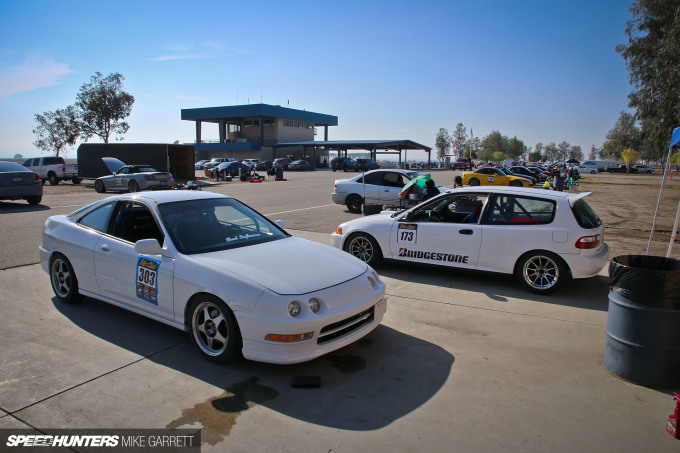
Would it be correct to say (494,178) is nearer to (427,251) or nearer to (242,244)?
(427,251)

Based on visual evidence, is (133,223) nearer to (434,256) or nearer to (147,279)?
(147,279)

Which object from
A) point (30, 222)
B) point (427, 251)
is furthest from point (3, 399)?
point (30, 222)

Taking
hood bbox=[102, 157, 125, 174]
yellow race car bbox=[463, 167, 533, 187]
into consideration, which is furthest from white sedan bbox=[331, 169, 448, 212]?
hood bbox=[102, 157, 125, 174]

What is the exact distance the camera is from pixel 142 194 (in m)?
5.02

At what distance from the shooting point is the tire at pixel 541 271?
5918 millimetres

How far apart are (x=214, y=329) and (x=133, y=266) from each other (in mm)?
1247

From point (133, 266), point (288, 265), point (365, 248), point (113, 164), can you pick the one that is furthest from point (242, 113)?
point (288, 265)

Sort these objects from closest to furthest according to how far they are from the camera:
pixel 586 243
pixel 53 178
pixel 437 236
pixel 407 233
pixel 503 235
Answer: pixel 586 243 → pixel 503 235 → pixel 437 236 → pixel 407 233 → pixel 53 178

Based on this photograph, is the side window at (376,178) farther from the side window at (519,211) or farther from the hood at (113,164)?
the hood at (113,164)

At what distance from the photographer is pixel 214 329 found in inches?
154

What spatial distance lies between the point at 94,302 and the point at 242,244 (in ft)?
8.00

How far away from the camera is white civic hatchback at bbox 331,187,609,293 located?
585 cm

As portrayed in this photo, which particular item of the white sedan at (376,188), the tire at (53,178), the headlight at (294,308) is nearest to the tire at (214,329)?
the headlight at (294,308)

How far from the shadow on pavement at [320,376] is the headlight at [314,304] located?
0.62 m
